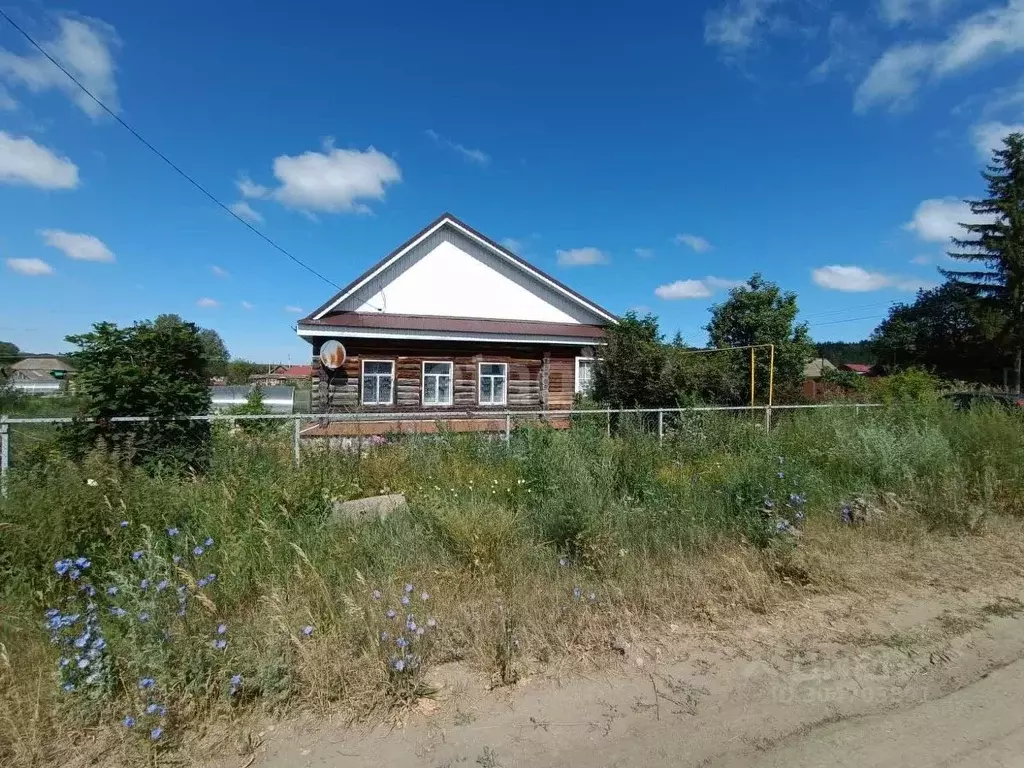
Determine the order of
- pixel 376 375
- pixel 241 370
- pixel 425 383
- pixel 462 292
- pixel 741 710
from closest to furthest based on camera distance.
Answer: pixel 741 710, pixel 376 375, pixel 425 383, pixel 462 292, pixel 241 370

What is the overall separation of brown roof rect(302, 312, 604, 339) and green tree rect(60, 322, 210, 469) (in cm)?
932

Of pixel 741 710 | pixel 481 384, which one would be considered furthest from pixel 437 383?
pixel 741 710

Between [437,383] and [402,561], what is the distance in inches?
528

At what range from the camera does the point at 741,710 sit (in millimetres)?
2732

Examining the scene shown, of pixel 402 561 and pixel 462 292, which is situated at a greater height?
pixel 462 292

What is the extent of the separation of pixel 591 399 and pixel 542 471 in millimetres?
9162

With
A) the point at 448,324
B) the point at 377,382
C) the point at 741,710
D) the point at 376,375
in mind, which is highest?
the point at 448,324

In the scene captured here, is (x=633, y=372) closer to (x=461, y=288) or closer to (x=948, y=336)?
(x=461, y=288)

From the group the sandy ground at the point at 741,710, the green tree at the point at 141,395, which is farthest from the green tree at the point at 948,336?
the green tree at the point at 141,395

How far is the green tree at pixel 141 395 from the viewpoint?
19.4ft

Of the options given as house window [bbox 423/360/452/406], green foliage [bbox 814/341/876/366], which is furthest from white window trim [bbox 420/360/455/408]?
green foliage [bbox 814/341/876/366]

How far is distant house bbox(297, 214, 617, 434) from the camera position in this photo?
1631 centimetres

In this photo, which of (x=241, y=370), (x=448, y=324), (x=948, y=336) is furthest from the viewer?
(x=241, y=370)

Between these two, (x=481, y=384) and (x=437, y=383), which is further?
(x=481, y=384)
